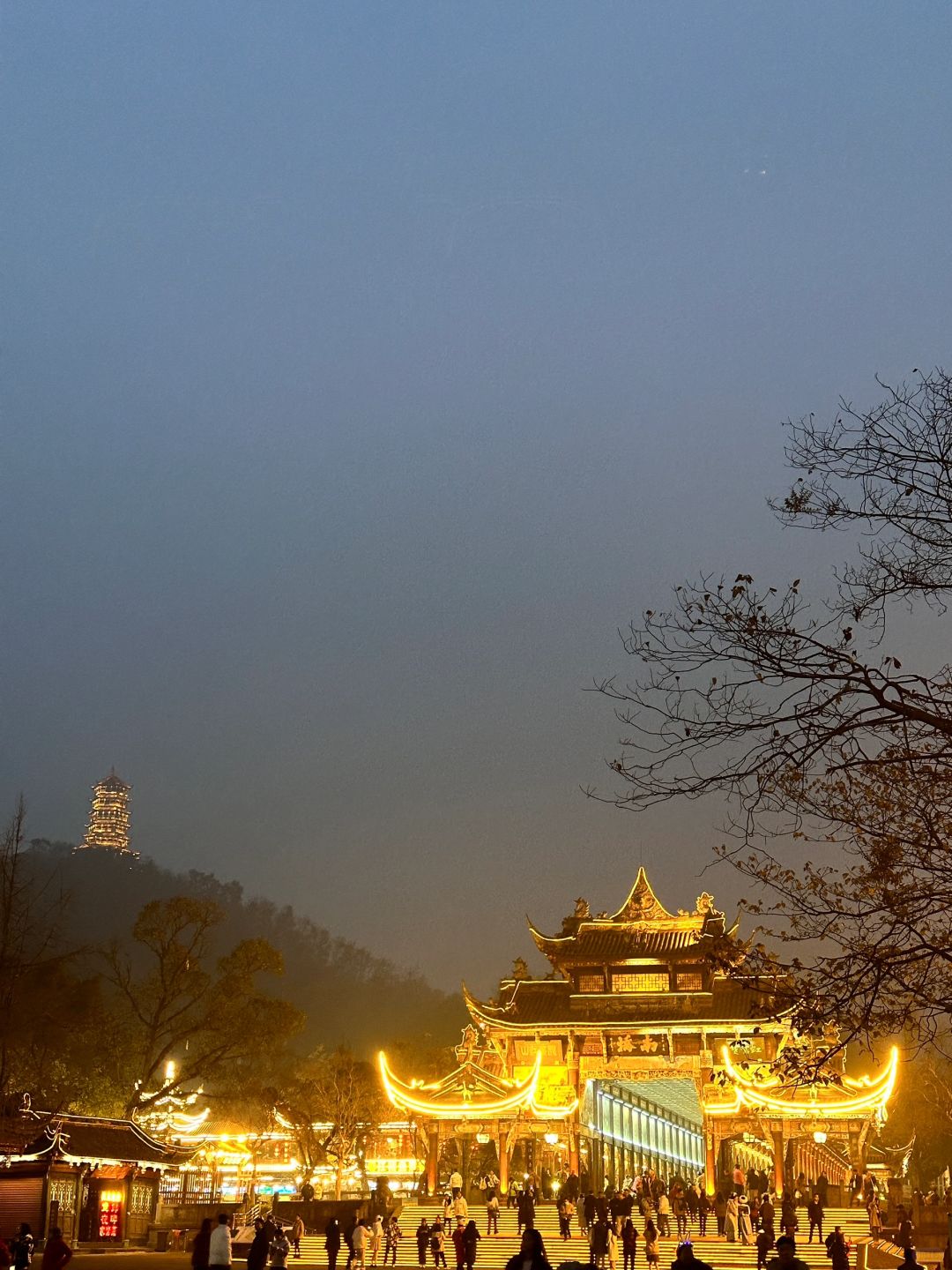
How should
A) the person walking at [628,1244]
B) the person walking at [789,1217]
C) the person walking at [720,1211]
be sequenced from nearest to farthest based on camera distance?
the person walking at [628,1244] < the person walking at [789,1217] < the person walking at [720,1211]

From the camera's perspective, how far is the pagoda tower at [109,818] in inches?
7037

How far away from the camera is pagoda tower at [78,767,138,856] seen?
17875 cm

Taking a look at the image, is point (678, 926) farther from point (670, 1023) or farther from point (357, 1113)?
point (357, 1113)

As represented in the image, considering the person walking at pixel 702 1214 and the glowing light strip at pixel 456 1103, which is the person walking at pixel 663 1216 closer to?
the person walking at pixel 702 1214

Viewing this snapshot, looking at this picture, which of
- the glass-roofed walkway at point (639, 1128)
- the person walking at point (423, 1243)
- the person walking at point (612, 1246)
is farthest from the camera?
the glass-roofed walkway at point (639, 1128)

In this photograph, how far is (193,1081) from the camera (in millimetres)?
90562

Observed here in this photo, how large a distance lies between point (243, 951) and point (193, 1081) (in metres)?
50.0

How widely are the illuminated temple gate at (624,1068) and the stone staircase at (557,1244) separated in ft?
11.2

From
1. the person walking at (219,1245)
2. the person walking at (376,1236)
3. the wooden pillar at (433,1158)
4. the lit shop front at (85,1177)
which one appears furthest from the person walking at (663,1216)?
the person walking at (219,1245)

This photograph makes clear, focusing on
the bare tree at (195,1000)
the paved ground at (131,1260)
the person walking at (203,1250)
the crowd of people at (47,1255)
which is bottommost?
the paved ground at (131,1260)

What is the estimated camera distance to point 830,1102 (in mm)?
40312

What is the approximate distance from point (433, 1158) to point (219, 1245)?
26.7m

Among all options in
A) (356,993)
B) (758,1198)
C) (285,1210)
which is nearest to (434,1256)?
(285,1210)

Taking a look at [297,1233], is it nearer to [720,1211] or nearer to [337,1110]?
[720,1211]
